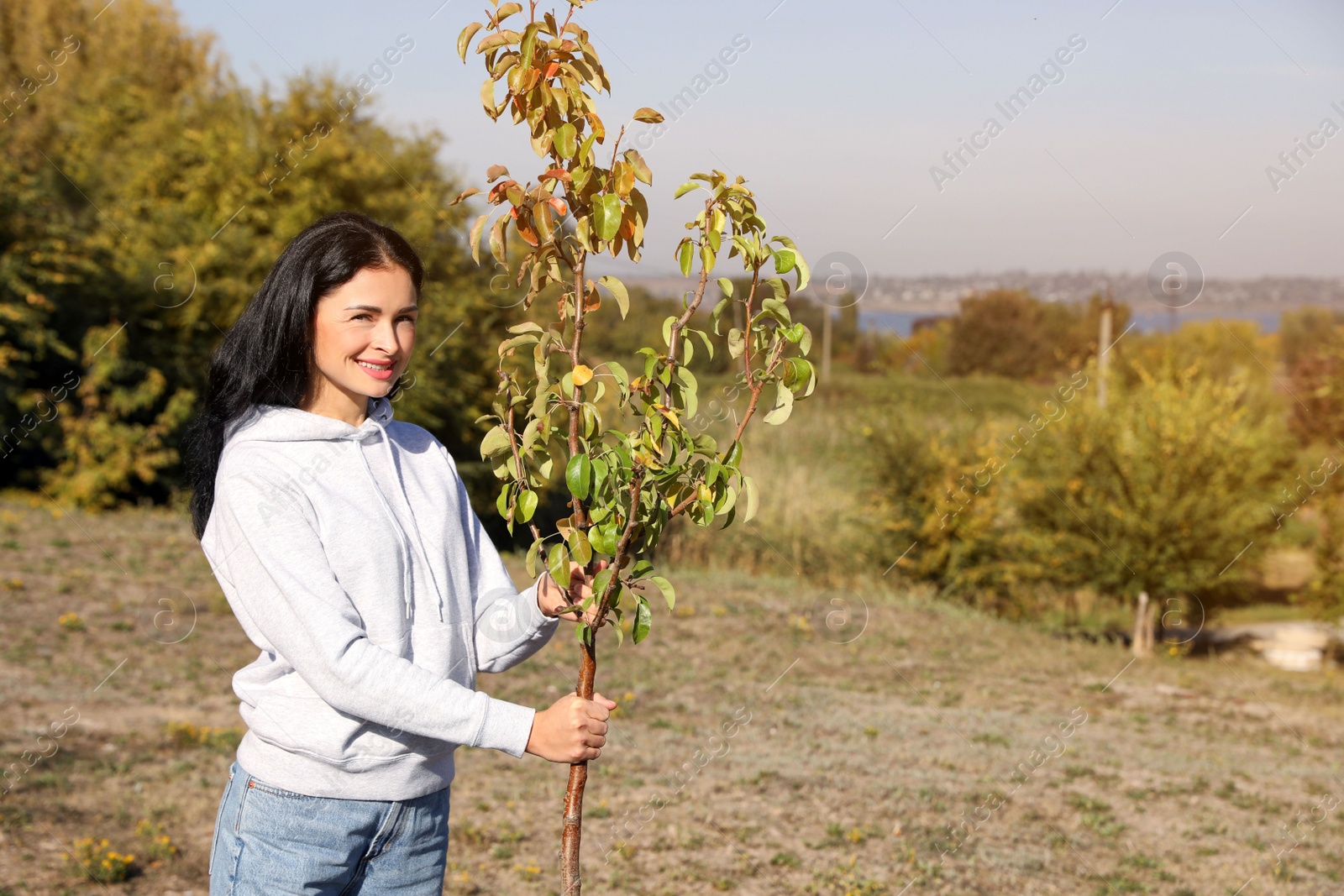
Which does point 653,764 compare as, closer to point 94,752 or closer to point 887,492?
point 94,752

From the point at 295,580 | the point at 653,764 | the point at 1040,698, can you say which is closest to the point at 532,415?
the point at 295,580

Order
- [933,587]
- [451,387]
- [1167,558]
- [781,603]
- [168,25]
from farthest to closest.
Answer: [168,25] < [451,387] < [933,587] < [1167,558] < [781,603]

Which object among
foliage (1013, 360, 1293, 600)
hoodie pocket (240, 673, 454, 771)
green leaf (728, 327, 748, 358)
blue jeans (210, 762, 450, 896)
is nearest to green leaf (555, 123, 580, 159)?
green leaf (728, 327, 748, 358)

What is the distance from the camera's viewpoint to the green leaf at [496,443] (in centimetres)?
190

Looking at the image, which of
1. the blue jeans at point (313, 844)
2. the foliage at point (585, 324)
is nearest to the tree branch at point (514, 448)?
the foliage at point (585, 324)

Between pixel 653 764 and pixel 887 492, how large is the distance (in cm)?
725

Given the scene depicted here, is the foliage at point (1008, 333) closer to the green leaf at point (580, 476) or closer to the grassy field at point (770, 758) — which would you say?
the grassy field at point (770, 758)

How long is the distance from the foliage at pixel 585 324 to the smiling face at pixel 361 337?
171 millimetres

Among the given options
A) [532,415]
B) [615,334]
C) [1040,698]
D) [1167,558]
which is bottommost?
[1040,698]

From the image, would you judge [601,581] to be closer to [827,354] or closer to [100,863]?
[100,863]

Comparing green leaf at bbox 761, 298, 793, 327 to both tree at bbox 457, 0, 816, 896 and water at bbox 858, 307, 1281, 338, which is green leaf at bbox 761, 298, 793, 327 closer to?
tree at bbox 457, 0, 816, 896

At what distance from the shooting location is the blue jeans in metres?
1.71

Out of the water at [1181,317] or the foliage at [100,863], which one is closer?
the foliage at [100,863]

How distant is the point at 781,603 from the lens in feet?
31.0
